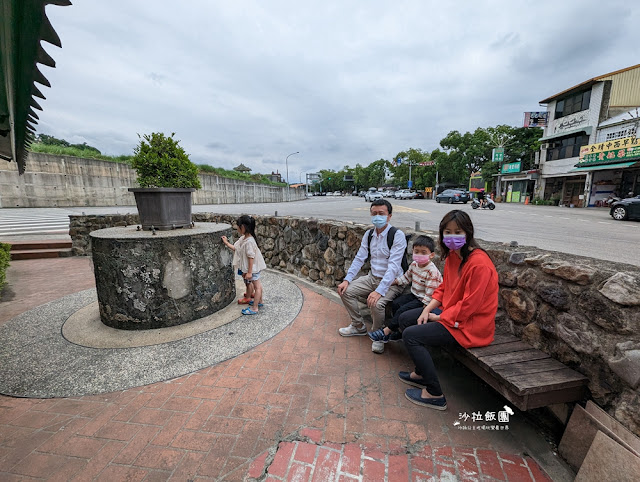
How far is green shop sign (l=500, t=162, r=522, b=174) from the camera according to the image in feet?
94.1

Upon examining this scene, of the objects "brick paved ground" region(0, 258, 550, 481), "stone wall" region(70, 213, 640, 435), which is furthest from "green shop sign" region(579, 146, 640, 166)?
"brick paved ground" region(0, 258, 550, 481)

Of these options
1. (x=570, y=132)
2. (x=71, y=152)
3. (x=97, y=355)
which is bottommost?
(x=97, y=355)

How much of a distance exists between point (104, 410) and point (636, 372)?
136 inches

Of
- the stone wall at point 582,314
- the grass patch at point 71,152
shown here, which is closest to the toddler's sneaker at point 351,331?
the stone wall at point 582,314

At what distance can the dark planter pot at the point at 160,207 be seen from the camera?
3777mm

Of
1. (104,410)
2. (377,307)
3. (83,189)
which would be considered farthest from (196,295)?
(83,189)

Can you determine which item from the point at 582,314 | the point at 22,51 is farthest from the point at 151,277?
the point at 582,314

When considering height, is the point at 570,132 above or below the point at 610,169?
above

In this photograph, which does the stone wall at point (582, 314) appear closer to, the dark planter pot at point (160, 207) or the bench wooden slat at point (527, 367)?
the bench wooden slat at point (527, 367)

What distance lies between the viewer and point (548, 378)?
67.3 inches

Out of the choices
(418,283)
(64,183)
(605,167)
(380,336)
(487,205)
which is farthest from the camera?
(605,167)

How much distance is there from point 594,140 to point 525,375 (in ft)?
94.6

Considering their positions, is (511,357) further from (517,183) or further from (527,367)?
(517,183)

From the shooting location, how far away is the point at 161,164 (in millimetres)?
3973
